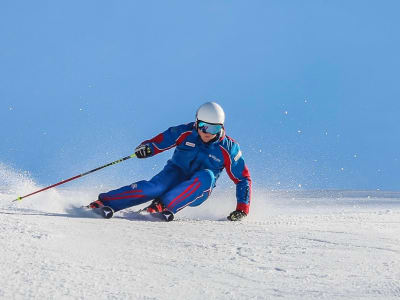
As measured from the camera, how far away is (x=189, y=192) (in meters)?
5.62

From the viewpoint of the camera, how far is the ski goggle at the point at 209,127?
5.80m

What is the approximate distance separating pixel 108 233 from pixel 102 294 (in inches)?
57.9

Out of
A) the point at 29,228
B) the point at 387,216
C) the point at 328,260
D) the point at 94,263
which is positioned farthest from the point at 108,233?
the point at 387,216

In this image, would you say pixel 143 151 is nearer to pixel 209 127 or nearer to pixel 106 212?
pixel 209 127

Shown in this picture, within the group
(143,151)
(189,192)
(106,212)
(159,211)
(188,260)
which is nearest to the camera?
(188,260)

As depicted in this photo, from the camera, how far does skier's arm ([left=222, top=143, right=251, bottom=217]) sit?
19.9ft

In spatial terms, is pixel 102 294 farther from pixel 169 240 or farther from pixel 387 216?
pixel 387 216

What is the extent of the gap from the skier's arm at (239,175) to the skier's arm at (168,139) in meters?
0.51

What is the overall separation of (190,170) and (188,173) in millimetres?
46

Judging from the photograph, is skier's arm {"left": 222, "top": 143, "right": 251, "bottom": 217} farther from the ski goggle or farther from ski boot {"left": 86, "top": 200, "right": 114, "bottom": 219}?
ski boot {"left": 86, "top": 200, "right": 114, "bottom": 219}

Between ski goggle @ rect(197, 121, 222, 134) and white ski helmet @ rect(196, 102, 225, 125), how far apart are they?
0.11 feet

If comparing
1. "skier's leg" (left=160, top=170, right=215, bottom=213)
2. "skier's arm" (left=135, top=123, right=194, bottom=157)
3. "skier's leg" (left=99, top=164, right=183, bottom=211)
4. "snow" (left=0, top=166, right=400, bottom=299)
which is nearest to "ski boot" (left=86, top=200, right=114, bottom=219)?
"skier's leg" (left=99, top=164, right=183, bottom=211)

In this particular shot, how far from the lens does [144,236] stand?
407 centimetres

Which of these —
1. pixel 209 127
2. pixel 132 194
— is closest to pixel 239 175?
pixel 209 127
